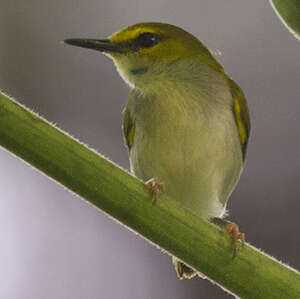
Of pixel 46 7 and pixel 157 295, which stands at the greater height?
pixel 46 7

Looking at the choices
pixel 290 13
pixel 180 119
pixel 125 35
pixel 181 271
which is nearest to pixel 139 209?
pixel 290 13

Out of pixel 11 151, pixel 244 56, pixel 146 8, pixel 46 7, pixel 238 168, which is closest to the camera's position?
pixel 11 151

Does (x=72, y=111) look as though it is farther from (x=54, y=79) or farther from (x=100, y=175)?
(x=100, y=175)

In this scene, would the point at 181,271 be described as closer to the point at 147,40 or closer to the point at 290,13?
the point at 147,40

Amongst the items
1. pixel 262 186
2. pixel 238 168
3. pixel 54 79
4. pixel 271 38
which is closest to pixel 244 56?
pixel 271 38

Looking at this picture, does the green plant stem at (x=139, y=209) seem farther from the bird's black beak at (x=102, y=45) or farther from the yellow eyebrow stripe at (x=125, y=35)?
the yellow eyebrow stripe at (x=125, y=35)

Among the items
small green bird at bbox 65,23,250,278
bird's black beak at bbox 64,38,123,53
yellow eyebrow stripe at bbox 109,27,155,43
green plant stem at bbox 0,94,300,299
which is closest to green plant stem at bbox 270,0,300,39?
green plant stem at bbox 0,94,300,299
